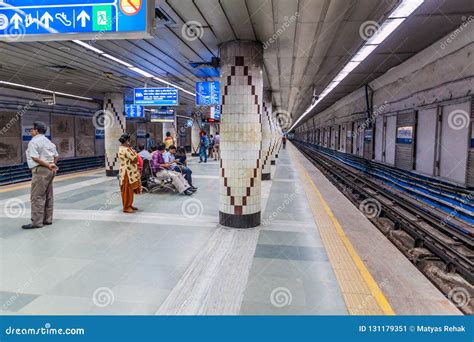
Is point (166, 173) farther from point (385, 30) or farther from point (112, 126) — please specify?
point (385, 30)

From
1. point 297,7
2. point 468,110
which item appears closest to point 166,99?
point 297,7

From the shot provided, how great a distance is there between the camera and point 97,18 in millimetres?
3025

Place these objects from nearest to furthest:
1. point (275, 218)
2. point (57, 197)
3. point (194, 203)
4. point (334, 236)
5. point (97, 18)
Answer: point (97, 18) → point (334, 236) → point (275, 218) → point (194, 203) → point (57, 197)

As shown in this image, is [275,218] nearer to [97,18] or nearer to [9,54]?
[97,18]

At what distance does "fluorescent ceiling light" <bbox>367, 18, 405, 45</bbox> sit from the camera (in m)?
5.36

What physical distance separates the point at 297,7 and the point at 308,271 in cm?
348

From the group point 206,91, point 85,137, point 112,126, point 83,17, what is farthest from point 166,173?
point 85,137

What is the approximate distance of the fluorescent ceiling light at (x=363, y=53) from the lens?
23.0ft

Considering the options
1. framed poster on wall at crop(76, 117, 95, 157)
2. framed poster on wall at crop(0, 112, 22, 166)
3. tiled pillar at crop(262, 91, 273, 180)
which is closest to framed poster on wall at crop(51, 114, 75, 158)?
framed poster on wall at crop(76, 117, 95, 157)

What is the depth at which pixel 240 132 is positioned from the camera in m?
5.38

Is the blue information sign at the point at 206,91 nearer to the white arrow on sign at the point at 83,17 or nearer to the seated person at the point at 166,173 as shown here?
the seated person at the point at 166,173

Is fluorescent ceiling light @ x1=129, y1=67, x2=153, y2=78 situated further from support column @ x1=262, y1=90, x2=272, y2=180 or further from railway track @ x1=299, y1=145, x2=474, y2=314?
railway track @ x1=299, y1=145, x2=474, y2=314

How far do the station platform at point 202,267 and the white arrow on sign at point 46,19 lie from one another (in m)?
2.68
